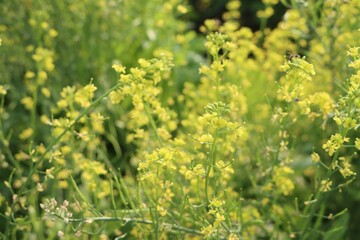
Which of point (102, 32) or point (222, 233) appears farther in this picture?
point (102, 32)

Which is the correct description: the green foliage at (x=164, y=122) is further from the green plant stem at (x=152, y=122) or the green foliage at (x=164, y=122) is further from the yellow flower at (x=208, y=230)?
the yellow flower at (x=208, y=230)

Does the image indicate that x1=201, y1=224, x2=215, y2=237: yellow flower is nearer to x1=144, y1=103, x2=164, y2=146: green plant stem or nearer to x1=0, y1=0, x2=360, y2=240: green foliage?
x1=0, y1=0, x2=360, y2=240: green foliage

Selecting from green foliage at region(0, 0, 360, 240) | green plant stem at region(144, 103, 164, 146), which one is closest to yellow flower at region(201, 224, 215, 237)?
green foliage at region(0, 0, 360, 240)

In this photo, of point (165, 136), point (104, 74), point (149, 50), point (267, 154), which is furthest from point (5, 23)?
point (267, 154)

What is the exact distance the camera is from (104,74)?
354 cm

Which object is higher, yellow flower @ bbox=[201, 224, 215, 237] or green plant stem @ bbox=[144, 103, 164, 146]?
green plant stem @ bbox=[144, 103, 164, 146]

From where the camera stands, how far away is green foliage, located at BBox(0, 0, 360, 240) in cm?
233

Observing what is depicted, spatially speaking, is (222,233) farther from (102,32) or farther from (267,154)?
(102,32)

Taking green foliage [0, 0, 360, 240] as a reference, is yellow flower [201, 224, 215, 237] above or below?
below

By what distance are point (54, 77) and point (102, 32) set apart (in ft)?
1.22

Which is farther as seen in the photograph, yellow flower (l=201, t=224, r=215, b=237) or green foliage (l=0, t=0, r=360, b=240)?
green foliage (l=0, t=0, r=360, b=240)

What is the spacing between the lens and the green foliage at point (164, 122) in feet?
7.64

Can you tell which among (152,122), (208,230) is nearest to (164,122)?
(152,122)

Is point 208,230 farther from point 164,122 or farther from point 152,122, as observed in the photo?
point 164,122
